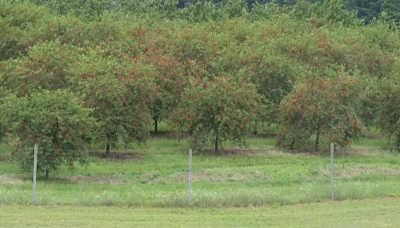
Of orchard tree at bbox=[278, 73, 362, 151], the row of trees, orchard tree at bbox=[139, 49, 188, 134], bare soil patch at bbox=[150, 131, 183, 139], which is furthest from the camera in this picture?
bare soil patch at bbox=[150, 131, 183, 139]

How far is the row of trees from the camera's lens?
95.8 feet

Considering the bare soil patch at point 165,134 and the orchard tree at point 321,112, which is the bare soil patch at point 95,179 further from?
the bare soil patch at point 165,134

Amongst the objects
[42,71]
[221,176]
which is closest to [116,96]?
[42,71]

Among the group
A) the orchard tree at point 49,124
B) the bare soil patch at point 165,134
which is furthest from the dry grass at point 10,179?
the bare soil patch at point 165,134

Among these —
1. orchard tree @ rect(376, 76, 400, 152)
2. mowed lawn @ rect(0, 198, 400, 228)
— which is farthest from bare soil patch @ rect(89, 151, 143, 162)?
mowed lawn @ rect(0, 198, 400, 228)

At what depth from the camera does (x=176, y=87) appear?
39.4m

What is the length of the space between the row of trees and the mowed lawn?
30.8 feet

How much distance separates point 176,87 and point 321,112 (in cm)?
860

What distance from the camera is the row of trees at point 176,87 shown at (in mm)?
29188

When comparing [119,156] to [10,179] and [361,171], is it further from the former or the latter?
[361,171]

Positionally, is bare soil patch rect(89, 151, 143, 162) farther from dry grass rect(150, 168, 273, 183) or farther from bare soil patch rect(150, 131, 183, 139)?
bare soil patch rect(150, 131, 183, 139)

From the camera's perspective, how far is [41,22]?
47.1 metres

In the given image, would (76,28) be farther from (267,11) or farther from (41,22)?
(267,11)

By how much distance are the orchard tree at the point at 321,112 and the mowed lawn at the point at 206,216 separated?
1725 cm
